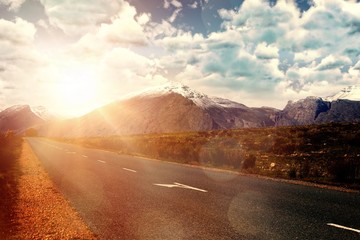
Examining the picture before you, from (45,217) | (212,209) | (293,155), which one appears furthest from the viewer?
(293,155)

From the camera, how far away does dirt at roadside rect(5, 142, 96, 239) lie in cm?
689

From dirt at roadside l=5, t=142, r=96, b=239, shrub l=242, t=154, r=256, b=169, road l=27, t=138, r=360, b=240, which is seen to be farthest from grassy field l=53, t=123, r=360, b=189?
dirt at roadside l=5, t=142, r=96, b=239

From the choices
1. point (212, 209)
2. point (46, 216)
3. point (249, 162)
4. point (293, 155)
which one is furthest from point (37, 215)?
point (293, 155)

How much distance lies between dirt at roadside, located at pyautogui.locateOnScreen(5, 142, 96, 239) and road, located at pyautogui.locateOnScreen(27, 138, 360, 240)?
321 mm

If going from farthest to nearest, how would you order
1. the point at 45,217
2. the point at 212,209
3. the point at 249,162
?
the point at 249,162 < the point at 212,209 < the point at 45,217

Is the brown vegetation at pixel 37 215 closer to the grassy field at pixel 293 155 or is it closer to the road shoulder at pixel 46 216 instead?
the road shoulder at pixel 46 216

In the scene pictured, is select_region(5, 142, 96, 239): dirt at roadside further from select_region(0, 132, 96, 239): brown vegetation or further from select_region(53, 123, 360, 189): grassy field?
select_region(53, 123, 360, 189): grassy field

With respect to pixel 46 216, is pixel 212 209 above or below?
above

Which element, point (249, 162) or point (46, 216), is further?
point (249, 162)

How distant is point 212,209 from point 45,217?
428cm

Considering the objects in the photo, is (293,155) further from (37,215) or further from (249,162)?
Result: (37,215)

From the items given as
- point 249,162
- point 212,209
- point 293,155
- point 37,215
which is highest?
point 293,155

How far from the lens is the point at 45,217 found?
27.4 feet

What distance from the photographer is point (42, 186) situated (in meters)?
13.1
